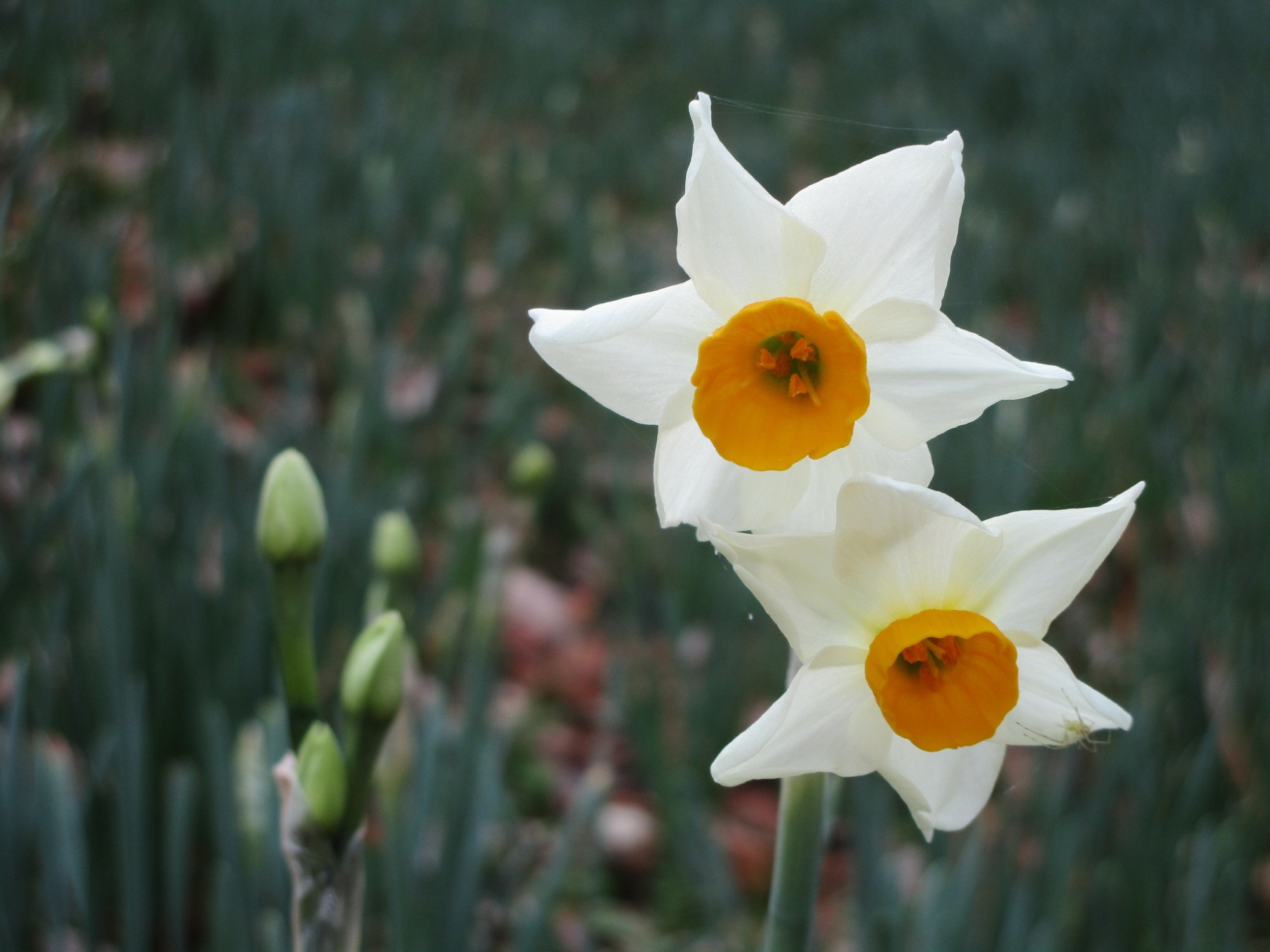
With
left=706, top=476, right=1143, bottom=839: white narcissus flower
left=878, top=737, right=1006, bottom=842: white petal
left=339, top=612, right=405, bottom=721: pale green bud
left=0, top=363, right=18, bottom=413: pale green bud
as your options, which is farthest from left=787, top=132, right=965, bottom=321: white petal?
left=0, top=363, right=18, bottom=413: pale green bud

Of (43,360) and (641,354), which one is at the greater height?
(43,360)

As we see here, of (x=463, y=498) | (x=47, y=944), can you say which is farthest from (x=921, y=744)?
(x=463, y=498)

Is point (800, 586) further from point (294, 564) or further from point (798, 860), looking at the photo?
point (294, 564)

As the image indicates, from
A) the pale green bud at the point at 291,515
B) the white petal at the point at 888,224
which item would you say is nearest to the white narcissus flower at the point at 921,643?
the white petal at the point at 888,224

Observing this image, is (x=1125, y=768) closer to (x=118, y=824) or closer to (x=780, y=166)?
(x=118, y=824)

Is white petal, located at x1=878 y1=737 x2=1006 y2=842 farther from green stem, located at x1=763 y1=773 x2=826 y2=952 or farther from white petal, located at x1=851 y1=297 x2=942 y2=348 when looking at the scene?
white petal, located at x1=851 y1=297 x2=942 y2=348

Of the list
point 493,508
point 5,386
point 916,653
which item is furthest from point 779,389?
point 493,508
